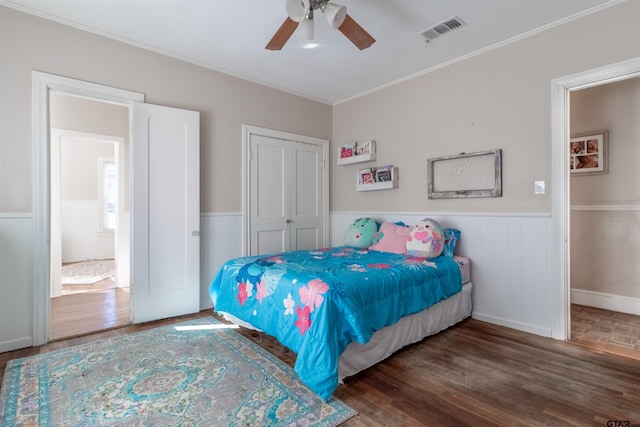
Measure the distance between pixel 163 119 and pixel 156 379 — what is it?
2.39m

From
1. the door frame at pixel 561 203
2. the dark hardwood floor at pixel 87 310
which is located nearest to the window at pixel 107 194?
the dark hardwood floor at pixel 87 310

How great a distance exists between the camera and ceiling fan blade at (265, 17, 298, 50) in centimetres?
222

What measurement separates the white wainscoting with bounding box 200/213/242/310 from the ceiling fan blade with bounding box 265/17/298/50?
198 centimetres

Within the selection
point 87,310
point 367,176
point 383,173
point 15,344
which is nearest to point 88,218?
point 87,310

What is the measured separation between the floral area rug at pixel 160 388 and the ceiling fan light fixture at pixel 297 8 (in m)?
2.40

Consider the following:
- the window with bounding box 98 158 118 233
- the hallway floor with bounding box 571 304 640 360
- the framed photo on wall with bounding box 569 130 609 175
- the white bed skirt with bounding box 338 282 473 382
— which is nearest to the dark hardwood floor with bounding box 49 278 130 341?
the white bed skirt with bounding box 338 282 473 382

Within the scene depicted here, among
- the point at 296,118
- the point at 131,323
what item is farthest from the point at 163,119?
the point at 131,323

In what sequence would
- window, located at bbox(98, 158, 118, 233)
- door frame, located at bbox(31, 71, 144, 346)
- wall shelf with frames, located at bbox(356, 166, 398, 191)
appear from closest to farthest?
1. door frame, located at bbox(31, 71, 144, 346)
2. wall shelf with frames, located at bbox(356, 166, 398, 191)
3. window, located at bbox(98, 158, 118, 233)

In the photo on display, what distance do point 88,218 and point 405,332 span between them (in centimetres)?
Answer: 710

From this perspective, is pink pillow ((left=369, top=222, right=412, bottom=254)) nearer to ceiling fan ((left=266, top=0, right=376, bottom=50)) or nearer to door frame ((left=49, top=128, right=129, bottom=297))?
ceiling fan ((left=266, top=0, right=376, bottom=50))

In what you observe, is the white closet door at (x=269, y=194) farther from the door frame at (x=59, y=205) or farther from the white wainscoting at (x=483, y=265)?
the door frame at (x=59, y=205)

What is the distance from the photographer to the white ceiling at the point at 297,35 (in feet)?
8.16

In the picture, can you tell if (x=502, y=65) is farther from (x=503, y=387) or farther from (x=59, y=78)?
(x=59, y=78)

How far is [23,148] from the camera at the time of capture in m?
2.57
